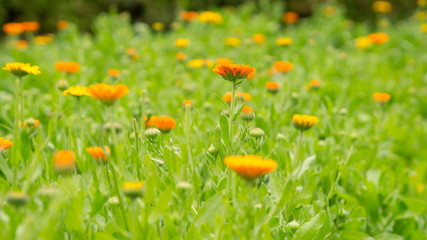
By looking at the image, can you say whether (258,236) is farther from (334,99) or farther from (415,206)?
(334,99)

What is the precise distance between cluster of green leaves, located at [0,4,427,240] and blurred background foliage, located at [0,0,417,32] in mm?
1593

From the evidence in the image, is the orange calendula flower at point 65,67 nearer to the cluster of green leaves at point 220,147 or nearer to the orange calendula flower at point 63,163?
the cluster of green leaves at point 220,147

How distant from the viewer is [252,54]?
13.0 ft

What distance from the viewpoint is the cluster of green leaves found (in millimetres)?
1093

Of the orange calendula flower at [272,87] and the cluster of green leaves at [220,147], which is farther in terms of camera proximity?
the orange calendula flower at [272,87]

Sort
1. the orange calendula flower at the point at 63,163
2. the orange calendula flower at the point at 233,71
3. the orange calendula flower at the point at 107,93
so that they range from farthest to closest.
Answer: the orange calendula flower at the point at 233,71 < the orange calendula flower at the point at 107,93 < the orange calendula flower at the point at 63,163

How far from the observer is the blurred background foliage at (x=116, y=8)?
6.08m

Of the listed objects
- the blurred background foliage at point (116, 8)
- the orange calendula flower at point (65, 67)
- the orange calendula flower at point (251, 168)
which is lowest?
the blurred background foliage at point (116, 8)

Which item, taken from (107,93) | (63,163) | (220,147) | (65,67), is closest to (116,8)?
(65,67)

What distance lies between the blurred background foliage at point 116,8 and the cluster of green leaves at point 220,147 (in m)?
1.59

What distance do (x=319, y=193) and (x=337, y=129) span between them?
2.25 ft

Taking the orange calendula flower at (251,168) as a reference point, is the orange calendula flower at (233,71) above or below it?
above

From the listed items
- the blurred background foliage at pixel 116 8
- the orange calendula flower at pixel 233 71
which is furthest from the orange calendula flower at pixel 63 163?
the blurred background foliage at pixel 116 8

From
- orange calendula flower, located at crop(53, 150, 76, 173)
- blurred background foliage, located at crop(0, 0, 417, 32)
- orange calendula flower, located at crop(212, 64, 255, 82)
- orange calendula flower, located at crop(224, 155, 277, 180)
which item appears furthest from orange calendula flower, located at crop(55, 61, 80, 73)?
blurred background foliage, located at crop(0, 0, 417, 32)
